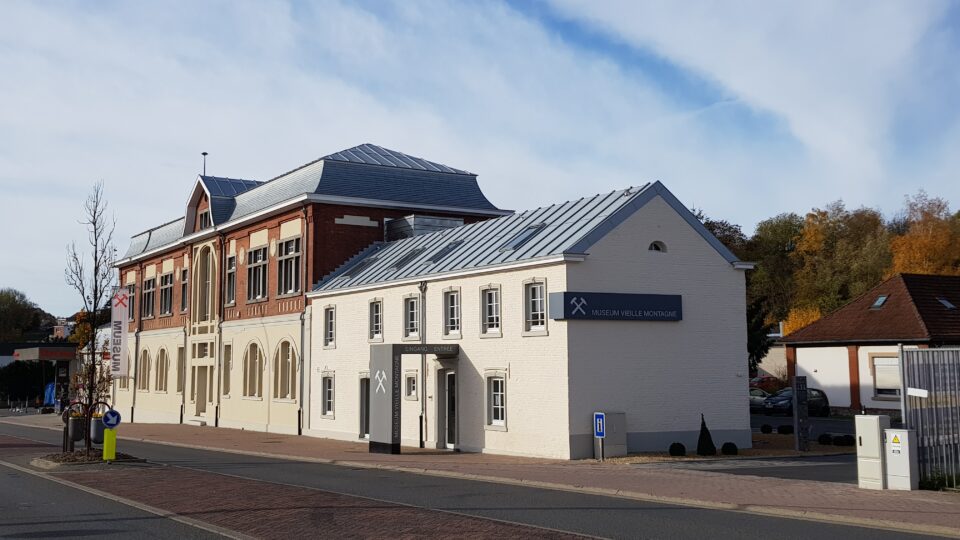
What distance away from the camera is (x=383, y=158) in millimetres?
44000

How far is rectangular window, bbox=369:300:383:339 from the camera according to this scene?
32969 mm

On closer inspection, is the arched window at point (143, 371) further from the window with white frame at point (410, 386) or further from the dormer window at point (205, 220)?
the window with white frame at point (410, 386)

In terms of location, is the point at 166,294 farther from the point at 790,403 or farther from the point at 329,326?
the point at 790,403

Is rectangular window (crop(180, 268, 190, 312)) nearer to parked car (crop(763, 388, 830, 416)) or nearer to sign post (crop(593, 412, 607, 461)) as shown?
parked car (crop(763, 388, 830, 416))

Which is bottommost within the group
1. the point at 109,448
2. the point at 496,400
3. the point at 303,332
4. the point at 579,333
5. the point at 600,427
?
the point at 109,448

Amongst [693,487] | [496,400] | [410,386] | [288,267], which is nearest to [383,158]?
[288,267]

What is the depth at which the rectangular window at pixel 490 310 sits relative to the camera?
27578mm

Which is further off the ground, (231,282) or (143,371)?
(231,282)

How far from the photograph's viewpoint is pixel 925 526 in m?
12.9

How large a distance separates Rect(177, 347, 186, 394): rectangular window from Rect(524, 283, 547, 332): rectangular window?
31.4 meters

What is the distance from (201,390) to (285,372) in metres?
12.1

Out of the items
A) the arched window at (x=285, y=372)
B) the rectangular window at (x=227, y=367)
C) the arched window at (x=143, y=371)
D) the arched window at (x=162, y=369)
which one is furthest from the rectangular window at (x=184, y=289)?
the arched window at (x=285, y=372)

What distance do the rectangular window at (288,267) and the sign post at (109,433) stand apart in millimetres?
15908

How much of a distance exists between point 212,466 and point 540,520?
13.0 metres
